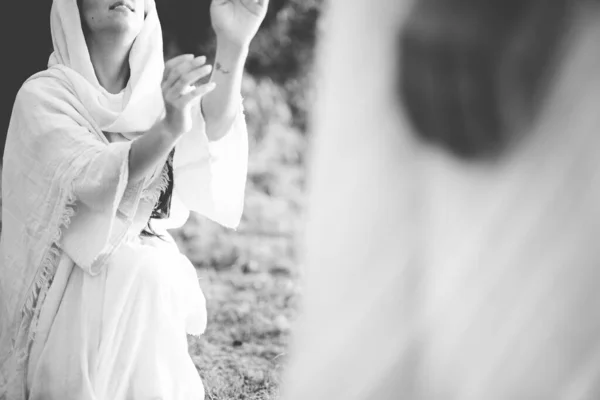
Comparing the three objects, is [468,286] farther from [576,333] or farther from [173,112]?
[173,112]

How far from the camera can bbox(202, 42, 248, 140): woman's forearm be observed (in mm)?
1829

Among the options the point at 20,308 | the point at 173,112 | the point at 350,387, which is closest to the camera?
the point at 173,112

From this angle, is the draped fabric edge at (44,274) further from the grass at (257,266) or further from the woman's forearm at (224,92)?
the grass at (257,266)

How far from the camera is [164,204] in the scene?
1.92 m

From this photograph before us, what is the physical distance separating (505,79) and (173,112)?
2.56ft

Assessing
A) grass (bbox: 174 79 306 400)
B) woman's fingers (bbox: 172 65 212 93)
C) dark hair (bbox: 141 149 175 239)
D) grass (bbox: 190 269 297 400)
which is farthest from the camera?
grass (bbox: 174 79 306 400)

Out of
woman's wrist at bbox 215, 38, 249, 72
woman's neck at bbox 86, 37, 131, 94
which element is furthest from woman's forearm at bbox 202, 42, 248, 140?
woman's neck at bbox 86, 37, 131, 94

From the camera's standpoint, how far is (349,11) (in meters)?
2.01

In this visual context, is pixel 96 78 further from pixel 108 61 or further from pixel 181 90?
pixel 181 90

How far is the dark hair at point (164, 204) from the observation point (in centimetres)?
187

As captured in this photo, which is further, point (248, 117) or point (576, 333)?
point (248, 117)

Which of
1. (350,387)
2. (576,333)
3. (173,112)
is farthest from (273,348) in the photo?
(173,112)

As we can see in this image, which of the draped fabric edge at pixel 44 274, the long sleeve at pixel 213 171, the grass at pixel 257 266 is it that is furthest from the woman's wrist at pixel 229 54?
the grass at pixel 257 266

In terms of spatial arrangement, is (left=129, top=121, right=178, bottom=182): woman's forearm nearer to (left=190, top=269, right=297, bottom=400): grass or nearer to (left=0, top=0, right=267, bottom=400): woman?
(left=0, top=0, right=267, bottom=400): woman
